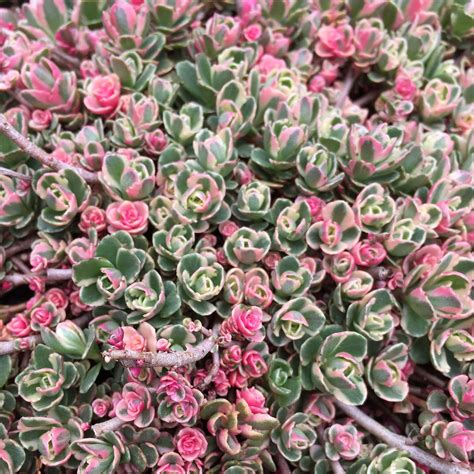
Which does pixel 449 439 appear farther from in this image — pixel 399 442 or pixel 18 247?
pixel 18 247

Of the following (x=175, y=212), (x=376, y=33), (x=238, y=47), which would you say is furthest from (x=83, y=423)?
(x=376, y=33)

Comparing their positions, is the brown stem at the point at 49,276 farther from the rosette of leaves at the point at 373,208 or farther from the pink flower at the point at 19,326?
the rosette of leaves at the point at 373,208

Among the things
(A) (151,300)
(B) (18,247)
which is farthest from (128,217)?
(B) (18,247)

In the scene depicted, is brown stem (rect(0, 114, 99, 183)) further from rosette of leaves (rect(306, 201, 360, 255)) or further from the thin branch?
the thin branch

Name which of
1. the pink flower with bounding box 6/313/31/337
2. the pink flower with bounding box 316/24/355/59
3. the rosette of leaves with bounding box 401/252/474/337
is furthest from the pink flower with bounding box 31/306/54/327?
the pink flower with bounding box 316/24/355/59

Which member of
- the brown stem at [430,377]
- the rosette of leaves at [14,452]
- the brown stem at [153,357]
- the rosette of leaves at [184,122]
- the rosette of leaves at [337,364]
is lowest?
the rosette of leaves at [14,452]

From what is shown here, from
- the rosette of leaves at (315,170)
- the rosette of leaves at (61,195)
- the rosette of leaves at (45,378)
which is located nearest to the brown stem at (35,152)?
the rosette of leaves at (61,195)
